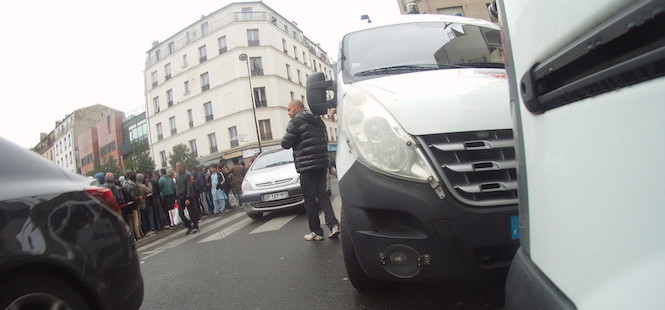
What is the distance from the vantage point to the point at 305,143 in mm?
4148

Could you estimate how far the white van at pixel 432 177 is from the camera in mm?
1625

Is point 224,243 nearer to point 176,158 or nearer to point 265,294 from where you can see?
point 265,294

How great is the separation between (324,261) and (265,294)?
777 mm

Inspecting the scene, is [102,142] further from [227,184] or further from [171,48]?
[227,184]

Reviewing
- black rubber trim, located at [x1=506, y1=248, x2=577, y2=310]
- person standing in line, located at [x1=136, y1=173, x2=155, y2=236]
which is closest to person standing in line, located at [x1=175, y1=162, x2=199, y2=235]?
person standing in line, located at [x1=136, y1=173, x2=155, y2=236]

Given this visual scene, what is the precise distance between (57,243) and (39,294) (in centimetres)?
21

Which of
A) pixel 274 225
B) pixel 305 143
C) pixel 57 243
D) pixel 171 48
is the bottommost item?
pixel 274 225

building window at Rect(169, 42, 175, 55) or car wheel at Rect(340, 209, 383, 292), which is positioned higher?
building window at Rect(169, 42, 175, 55)

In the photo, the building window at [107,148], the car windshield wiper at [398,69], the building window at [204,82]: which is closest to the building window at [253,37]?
the building window at [204,82]

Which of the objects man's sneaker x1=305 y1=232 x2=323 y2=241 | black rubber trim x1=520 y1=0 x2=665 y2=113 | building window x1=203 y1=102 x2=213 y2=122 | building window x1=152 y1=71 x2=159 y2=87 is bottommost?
man's sneaker x1=305 y1=232 x2=323 y2=241

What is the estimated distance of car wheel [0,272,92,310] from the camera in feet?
4.67

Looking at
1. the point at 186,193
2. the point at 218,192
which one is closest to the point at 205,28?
the point at 218,192

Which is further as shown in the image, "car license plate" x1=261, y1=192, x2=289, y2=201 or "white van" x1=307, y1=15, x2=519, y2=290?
"car license plate" x1=261, y1=192, x2=289, y2=201

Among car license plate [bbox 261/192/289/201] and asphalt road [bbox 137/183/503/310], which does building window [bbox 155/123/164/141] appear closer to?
car license plate [bbox 261/192/289/201]
